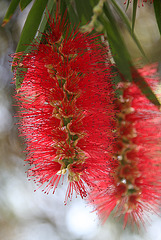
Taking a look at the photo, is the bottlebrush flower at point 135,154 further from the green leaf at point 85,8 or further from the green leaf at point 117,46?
the green leaf at point 85,8

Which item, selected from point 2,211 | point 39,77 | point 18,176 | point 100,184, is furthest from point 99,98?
point 2,211

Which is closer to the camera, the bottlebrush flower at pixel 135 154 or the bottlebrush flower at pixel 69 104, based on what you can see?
the bottlebrush flower at pixel 69 104

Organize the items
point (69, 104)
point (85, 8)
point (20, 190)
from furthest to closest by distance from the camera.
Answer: point (20, 190), point (85, 8), point (69, 104)

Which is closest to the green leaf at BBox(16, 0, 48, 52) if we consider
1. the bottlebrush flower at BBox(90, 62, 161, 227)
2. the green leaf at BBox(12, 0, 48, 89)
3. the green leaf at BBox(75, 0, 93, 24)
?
the green leaf at BBox(12, 0, 48, 89)

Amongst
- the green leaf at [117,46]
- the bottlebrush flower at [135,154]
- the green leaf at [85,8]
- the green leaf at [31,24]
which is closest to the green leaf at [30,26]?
the green leaf at [31,24]

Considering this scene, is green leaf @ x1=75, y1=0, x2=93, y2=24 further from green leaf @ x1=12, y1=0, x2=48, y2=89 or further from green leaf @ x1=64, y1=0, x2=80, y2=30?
green leaf @ x1=12, y1=0, x2=48, y2=89

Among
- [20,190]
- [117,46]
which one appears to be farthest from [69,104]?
[20,190]

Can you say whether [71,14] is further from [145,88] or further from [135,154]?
[135,154]

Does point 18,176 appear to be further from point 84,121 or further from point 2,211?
point 84,121
